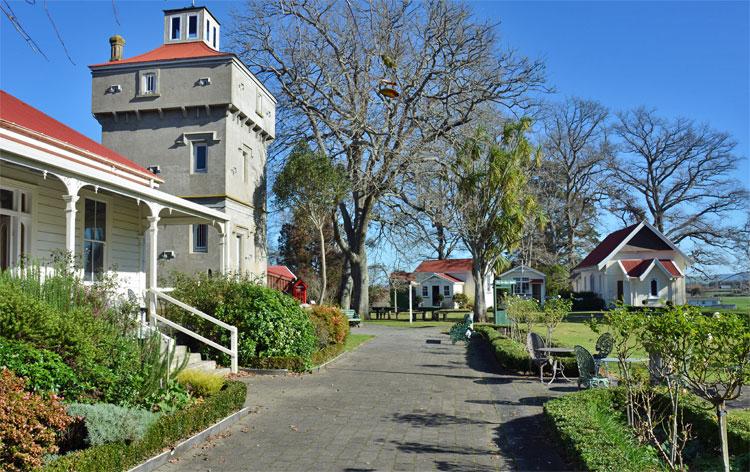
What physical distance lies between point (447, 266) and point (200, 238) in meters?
40.9

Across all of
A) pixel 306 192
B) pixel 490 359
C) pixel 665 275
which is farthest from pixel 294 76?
pixel 665 275

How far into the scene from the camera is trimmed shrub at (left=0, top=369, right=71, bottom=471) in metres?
5.50

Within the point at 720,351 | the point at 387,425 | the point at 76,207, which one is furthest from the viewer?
the point at 76,207

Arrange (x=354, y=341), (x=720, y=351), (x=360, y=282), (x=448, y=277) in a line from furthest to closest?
(x=448, y=277) → (x=360, y=282) → (x=354, y=341) → (x=720, y=351)

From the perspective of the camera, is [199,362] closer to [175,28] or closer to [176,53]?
[176,53]

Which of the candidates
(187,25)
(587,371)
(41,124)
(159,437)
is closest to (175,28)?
(187,25)

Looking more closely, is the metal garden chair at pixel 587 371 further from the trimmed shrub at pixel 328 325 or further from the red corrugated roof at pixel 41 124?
the red corrugated roof at pixel 41 124

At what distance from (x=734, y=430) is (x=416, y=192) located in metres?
27.0

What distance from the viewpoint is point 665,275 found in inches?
1928

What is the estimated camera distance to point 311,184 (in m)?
32.1

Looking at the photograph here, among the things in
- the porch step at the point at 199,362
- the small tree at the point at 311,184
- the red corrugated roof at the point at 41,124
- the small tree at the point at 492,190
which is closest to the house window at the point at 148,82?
the red corrugated roof at the point at 41,124

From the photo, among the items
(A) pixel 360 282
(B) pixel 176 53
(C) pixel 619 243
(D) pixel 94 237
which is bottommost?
(A) pixel 360 282

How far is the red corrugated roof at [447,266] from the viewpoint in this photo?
2405 inches

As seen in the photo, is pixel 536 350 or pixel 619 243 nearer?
pixel 536 350
